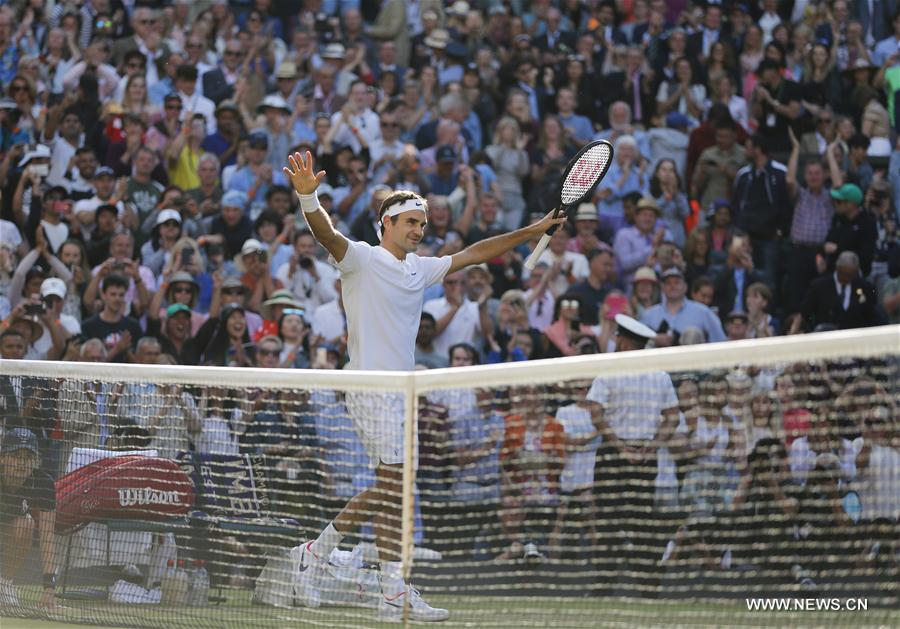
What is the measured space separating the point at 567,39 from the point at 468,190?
3779 millimetres

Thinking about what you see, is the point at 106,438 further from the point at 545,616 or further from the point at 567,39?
the point at 567,39

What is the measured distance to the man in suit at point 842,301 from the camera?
1392 cm

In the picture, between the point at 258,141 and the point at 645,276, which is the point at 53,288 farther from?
the point at 645,276

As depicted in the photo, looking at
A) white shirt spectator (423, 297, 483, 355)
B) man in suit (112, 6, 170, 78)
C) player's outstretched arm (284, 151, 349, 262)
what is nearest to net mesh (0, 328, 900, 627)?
player's outstretched arm (284, 151, 349, 262)

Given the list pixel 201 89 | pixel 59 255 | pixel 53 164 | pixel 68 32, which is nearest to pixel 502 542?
pixel 59 255

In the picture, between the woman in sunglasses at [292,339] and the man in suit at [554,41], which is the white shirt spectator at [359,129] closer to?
the man in suit at [554,41]

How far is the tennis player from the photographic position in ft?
25.0

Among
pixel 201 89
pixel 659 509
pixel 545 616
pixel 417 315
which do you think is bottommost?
pixel 545 616

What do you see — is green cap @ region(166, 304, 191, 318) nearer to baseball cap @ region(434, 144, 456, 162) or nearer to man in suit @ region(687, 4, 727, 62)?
baseball cap @ region(434, 144, 456, 162)

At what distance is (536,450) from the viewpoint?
817 cm

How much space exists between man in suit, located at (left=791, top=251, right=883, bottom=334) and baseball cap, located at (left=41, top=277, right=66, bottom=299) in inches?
277

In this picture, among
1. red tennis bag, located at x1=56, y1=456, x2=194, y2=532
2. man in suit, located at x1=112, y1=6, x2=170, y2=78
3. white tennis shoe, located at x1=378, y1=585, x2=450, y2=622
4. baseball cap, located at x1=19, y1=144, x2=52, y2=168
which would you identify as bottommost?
white tennis shoe, located at x1=378, y1=585, x2=450, y2=622

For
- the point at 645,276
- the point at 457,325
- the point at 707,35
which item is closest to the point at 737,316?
the point at 645,276

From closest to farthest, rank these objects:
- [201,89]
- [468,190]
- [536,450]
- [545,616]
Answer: [545,616] < [536,450] < [468,190] < [201,89]
